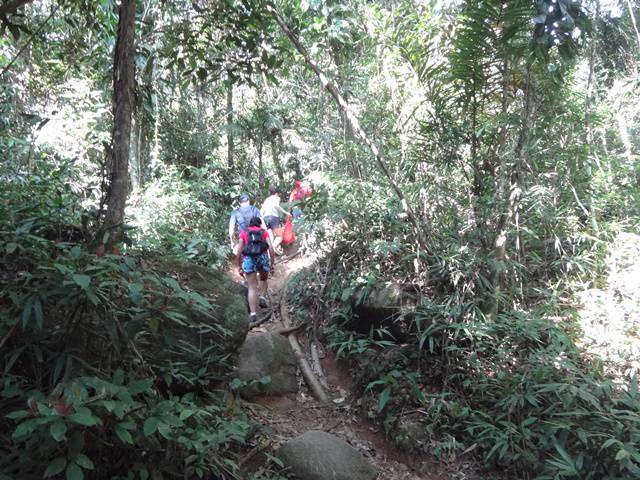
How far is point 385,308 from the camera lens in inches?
211

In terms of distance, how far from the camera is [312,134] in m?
11.9

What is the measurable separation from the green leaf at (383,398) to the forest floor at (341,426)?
27cm

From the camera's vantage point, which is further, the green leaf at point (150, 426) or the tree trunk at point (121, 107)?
the tree trunk at point (121, 107)

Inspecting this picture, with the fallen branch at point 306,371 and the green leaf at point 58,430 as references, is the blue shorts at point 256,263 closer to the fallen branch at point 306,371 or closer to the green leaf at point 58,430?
the fallen branch at point 306,371

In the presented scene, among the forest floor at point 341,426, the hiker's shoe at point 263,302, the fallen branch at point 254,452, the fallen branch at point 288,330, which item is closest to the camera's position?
the fallen branch at point 254,452

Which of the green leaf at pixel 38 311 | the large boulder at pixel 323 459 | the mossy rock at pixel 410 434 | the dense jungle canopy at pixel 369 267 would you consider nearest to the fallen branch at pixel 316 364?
the dense jungle canopy at pixel 369 267

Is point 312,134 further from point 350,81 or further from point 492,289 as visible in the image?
point 492,289

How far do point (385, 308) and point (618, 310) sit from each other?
8.59 ft

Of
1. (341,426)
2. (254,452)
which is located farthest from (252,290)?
(254,452)

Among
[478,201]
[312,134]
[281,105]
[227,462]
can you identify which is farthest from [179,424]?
[281,105]

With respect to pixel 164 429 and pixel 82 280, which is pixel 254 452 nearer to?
pixel 164 429

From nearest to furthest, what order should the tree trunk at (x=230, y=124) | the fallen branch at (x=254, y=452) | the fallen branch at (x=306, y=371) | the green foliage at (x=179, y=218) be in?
the fallen branch at (x=254, y=452)
the fallen branch at (x=306, y=371)
the green foliage at (x=179, y=218)
the tree trunk at (x=230, y=124)

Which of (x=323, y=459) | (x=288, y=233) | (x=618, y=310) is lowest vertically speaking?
(x=323, y=459)

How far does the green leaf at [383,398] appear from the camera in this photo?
4398 millimetres
